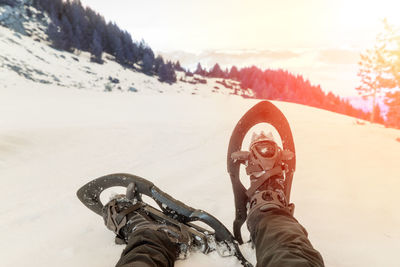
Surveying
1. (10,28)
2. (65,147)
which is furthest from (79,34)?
(65,147)

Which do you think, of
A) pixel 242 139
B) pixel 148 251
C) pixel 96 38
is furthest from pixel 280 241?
pixel 96 38

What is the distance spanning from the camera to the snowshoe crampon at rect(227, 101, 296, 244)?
73.8 inches

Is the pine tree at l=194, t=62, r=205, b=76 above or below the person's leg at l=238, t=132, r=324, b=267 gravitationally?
above

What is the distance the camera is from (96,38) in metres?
30.9

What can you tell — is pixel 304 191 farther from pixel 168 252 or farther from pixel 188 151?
pixel 188 151

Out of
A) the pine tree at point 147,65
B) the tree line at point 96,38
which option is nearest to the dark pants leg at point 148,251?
the tree line at point 96,38

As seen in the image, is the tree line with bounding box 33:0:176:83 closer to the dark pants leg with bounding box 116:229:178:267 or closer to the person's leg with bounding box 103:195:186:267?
the person's leg with bounding box 103:195:186:267

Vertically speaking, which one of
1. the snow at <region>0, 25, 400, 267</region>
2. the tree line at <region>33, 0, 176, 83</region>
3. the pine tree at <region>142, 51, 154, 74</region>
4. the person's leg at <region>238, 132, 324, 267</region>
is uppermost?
the tree line at <region>33, 0, 176, 83</region>

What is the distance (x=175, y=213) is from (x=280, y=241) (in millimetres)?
738

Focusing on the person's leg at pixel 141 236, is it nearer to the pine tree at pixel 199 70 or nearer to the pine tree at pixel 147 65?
the pine tree at pixel 147 65

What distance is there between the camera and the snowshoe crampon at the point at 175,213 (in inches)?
59.6

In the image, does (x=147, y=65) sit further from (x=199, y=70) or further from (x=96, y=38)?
(x=199, y=70)

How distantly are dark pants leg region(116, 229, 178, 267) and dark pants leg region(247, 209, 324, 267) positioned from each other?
41 cm

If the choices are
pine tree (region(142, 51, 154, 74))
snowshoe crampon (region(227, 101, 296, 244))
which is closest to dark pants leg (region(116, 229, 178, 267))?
snowshoe crampon (region(227, 101, 296, 244))
